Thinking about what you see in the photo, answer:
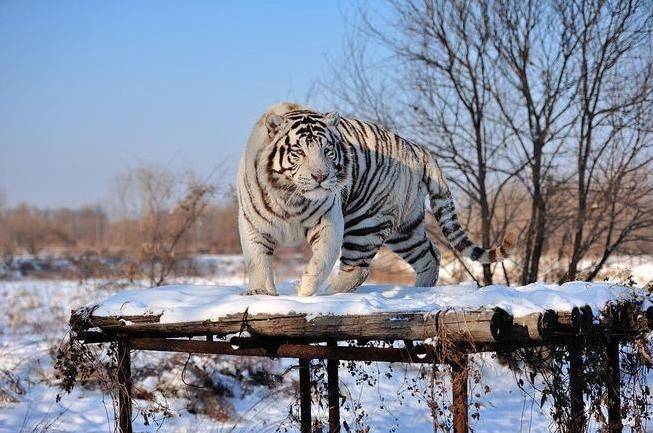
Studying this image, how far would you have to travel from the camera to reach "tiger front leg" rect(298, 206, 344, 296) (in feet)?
13.8

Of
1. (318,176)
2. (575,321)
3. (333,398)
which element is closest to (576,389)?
(575,321)

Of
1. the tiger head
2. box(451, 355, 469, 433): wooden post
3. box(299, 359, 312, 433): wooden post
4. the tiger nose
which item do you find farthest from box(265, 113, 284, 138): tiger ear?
box(451, 355, 469, 433): wooden post

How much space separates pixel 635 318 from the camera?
379cm

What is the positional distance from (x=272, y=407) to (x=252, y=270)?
3453mm

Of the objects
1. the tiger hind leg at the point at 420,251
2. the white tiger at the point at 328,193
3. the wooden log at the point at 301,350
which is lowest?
the wooden log at the point at 301,350

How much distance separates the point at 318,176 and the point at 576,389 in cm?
195

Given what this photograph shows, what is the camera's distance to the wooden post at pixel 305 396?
4723 millimetres

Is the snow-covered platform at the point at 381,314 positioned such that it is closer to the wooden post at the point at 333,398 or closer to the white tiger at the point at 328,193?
the white tiger at the point at 328,193

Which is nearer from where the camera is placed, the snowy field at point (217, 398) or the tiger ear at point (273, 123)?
the tiger ear at point (273, 123)

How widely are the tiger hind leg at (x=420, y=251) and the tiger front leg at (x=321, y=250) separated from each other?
127 cm

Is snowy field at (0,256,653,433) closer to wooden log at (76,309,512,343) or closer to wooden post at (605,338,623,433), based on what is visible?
wooden post at (605,338,623,433)

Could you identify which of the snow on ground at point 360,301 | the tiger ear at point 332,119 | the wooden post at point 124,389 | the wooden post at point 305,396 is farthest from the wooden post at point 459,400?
the wooden post at point 124,389

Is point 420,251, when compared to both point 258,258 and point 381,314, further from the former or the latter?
point 381,314

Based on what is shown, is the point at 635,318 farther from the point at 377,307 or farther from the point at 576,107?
the point at 576,107
